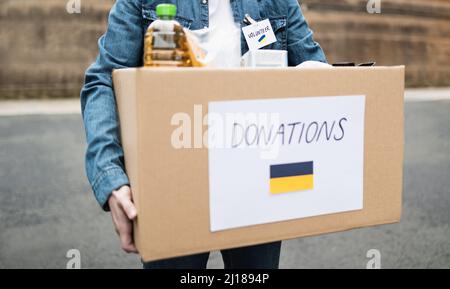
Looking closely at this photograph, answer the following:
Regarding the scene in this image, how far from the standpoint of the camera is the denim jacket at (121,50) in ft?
3.19

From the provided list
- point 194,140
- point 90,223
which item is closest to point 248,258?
point 194,140

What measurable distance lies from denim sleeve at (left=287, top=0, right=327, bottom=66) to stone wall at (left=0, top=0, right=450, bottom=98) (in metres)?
5.85

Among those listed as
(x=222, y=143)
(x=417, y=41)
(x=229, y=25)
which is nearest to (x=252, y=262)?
(x=222, y=143)

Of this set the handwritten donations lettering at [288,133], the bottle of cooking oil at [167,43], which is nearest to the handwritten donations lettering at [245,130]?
the handwritten donations lettering at [288,133]

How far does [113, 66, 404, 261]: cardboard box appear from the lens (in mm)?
824

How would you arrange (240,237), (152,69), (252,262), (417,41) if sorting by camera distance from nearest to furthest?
(152,69) → (240,237) → (252,262) → (417,41)

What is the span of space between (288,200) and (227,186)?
0.13 metres

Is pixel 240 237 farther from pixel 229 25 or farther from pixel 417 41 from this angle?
pixel 417 41

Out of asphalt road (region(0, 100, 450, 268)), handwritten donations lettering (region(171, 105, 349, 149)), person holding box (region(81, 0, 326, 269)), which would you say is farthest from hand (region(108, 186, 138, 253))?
asphalt road (region(0, 100, 450, 268))

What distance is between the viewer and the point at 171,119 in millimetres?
830

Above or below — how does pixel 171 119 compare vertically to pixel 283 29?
below

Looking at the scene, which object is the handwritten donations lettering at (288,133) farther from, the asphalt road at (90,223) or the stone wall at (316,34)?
the stone wall at (316,34)

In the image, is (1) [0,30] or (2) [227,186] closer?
(2) [227,186]

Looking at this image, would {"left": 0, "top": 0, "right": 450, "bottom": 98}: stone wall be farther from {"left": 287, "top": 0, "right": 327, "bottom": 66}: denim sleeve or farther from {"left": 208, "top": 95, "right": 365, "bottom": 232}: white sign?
{"left": 208, "top": 95, "right": 365, "bottom": 232}: white sign
